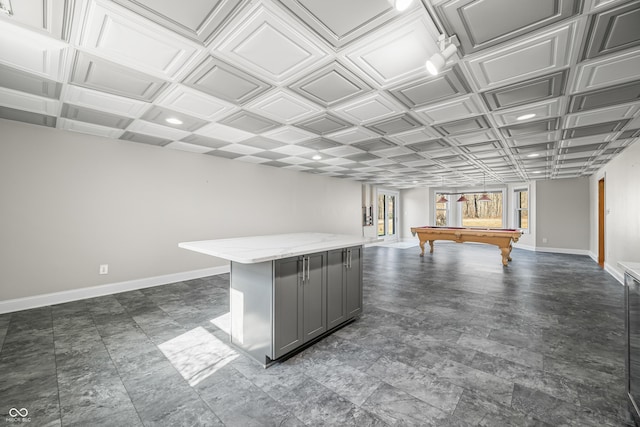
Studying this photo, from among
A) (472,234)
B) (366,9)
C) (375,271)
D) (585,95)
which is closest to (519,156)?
(472,234)

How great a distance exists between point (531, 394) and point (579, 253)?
9123mm

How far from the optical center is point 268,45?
74.9 inches

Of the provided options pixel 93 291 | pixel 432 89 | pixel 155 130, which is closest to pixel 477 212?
pixel 432 89

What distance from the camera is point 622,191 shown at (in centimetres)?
473

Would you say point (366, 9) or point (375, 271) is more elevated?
point (366, 9)

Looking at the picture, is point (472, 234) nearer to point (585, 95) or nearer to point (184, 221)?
point (585, 95)

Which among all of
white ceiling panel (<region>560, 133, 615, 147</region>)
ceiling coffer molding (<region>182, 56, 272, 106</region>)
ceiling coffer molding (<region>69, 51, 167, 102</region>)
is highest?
ceiling coffer molding (<region>182, 56, 272, 106</region>)

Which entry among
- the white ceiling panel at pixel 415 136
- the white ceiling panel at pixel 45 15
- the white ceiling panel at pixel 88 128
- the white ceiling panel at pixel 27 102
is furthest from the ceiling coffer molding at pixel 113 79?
the white ceiling panel at pixel 415 136

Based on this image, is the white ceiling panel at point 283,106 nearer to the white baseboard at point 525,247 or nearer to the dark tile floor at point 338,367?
the dark tile floor at point 338,367

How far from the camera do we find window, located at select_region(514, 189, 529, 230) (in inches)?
372

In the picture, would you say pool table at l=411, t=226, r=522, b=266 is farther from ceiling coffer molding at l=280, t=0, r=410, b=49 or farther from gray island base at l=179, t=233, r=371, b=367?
ceiling coffer molding at l=280, t=0, r=410, b=49

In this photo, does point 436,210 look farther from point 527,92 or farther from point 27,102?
point 27,102

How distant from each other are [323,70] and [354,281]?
2.24 meters

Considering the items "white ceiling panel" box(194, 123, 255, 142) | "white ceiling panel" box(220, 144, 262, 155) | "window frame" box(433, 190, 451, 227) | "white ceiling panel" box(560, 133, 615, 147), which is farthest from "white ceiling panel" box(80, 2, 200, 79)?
"window frame" box(433, 190, 451, 227)
